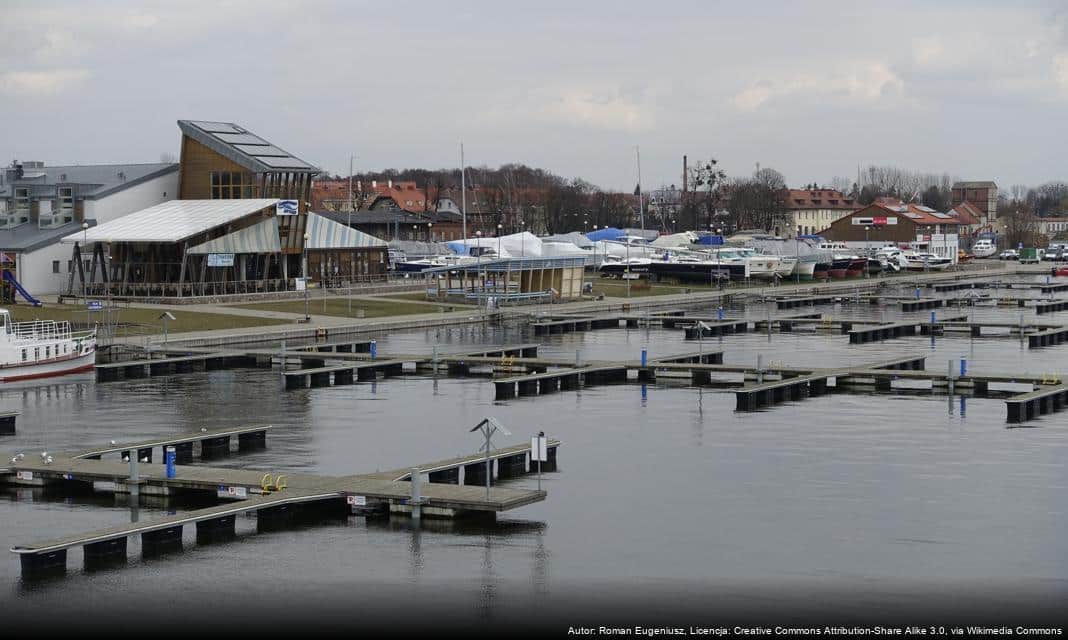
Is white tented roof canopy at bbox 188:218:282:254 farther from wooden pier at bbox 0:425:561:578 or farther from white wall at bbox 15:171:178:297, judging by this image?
wooden pier at bbox 0:425:561:578

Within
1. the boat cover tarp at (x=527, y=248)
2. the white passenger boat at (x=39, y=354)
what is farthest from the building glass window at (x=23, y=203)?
the white passenger boat at (x=39, y=354)

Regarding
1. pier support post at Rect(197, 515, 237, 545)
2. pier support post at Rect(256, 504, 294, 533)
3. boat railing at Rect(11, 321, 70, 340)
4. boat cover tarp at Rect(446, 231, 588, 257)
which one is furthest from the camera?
boat cover tarp at Rect(446, 231, 588, 257)

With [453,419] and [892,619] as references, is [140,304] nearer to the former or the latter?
[453,419]

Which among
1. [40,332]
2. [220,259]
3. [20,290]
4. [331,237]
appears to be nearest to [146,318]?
[20,290]

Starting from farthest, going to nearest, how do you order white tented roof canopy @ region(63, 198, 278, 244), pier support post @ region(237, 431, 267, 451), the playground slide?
white tented roof canopy @ region(63, 198, 278, 244) → the playground slide → pier support post @ region(237, 431, 267, 451)

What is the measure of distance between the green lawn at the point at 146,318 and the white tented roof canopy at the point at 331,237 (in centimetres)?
1733

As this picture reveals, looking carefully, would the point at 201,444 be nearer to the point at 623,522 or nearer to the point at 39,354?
the point at 623,522

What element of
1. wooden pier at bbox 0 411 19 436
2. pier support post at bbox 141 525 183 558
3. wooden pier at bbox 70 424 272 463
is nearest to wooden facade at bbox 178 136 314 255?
wooden pier at bbox 0 411 19 436

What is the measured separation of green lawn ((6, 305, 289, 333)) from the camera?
74.4m

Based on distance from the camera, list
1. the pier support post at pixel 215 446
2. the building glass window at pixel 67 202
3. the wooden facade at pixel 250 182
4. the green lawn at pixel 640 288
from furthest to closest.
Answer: the green lawn at pixel 640 288 < the wooden facade at pixel 250 182 < the building glass window at pixel 67 202 < the pier support post at pixel 215 446

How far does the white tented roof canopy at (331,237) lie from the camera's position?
98.2m

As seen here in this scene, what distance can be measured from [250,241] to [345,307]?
7.83m

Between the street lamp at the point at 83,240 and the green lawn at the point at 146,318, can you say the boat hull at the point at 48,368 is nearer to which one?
the green lawn at the point at 146,318

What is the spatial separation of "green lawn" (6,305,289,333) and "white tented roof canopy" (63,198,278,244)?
668cm
